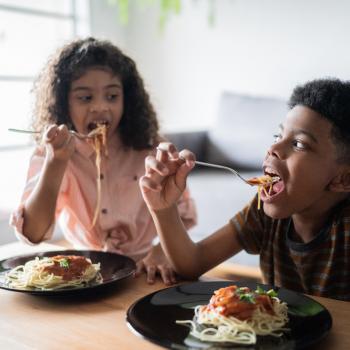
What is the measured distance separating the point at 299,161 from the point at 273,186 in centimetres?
9

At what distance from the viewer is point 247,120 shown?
3.45 meters

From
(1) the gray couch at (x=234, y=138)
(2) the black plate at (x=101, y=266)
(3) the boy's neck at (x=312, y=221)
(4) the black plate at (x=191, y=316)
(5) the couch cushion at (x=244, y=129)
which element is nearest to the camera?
(4) the black plate at (x=191, y=316)

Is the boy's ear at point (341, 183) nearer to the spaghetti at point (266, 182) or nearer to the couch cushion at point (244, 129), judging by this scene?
the spaghetti at point (266, 182)

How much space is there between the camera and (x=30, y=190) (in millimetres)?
1640

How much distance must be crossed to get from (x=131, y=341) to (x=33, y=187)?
858mm

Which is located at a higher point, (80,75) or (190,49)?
(190,49)

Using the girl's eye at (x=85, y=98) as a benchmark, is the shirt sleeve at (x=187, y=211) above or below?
below

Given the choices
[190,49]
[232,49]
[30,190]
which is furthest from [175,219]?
[190,49]

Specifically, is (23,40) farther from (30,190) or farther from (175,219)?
(175,219)

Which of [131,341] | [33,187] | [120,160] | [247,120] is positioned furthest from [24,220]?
[247,120]

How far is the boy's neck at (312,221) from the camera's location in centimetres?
133

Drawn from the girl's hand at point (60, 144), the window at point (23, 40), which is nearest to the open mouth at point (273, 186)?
the girl's hand at point (60, 144)

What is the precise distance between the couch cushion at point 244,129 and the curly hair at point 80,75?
4.81 ft

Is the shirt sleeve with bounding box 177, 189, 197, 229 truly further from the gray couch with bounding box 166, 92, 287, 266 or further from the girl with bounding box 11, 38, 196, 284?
the gray couch with bounding box 166, 92, 287, 266
